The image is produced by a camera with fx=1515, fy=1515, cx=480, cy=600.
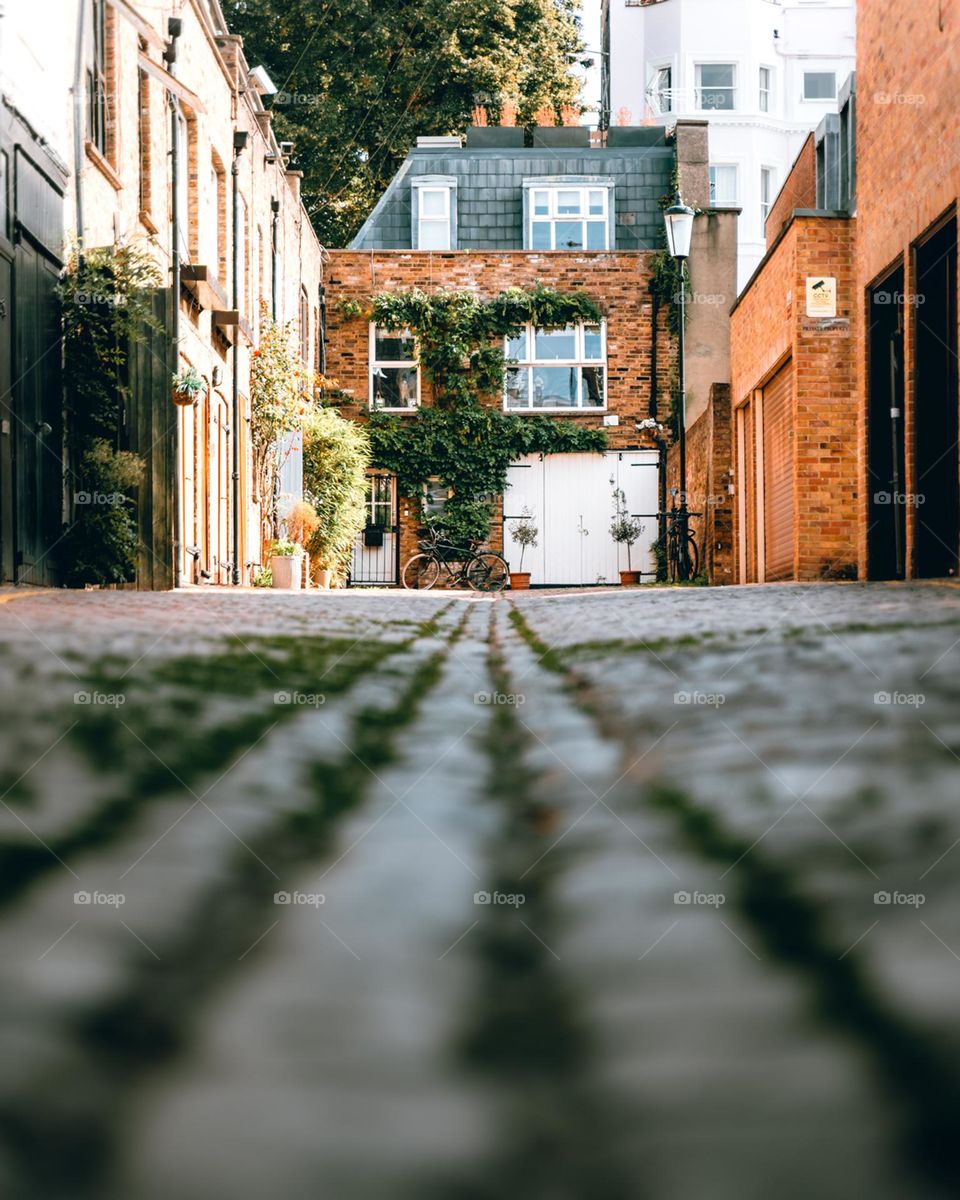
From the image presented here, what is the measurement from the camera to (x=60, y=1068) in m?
0.88

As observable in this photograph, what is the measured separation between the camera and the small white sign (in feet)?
43.3

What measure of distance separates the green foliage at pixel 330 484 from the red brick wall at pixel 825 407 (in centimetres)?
894

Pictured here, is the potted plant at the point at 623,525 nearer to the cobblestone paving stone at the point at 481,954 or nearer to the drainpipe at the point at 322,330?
the drainpipe at the point at 322,330

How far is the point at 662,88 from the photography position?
42531mm

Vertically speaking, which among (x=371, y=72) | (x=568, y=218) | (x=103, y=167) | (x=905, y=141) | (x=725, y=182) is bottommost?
(x=905, y=141)

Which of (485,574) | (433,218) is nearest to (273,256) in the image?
(485,574)

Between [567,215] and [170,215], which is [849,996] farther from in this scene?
[567,215]

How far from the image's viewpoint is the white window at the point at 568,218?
26.2m

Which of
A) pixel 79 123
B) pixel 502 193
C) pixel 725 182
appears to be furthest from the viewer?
pixel 725 182

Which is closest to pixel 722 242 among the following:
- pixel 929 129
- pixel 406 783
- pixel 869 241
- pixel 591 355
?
pixel 591 355

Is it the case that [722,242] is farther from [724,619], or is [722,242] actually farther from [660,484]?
[724,619]

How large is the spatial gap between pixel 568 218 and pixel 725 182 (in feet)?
52.7

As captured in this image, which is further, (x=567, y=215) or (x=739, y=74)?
(x=739, y=74)

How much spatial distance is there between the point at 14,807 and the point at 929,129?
9943 mm
